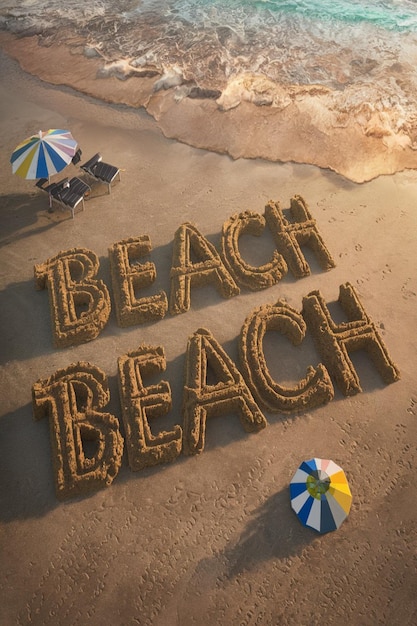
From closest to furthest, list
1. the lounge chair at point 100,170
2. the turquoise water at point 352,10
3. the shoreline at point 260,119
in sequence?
the lounge chair at point 100,170 → the shoreline at point 260,119 → the turquoise water at point 352,10

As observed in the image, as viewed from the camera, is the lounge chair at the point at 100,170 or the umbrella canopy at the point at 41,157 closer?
the umbrella canopy at the point at 41,157

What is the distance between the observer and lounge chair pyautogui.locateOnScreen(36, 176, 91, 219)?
19.0 m

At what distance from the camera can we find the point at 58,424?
13492 mm

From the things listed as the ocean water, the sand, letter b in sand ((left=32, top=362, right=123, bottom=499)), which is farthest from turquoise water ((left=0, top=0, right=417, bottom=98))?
letter b in sand ((left=32, top=362, right=123, bottom=499))

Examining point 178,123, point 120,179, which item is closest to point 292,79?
point 178,123

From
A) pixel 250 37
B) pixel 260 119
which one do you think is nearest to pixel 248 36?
pixel 250 37

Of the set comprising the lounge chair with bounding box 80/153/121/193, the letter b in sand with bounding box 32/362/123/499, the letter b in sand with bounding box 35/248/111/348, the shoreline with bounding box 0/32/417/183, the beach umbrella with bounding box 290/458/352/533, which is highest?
the shoreline with bounding box 0/32/417/183

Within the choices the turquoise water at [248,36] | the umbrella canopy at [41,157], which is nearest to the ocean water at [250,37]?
the turquoise water at [248,36]

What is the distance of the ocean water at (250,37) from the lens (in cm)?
2800

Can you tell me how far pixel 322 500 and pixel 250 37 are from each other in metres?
29.1

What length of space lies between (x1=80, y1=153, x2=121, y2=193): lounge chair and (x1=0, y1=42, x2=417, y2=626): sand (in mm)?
615

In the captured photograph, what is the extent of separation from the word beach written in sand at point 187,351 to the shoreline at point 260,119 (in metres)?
5.06

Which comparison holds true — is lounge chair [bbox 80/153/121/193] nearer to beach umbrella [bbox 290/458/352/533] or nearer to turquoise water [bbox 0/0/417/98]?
turquoise water [bbox 0/0/417/98]

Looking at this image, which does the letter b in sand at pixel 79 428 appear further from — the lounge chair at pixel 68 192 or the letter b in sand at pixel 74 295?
the lounge chair at pixel 68 192
